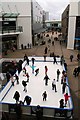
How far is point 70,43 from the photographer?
29.1 metres

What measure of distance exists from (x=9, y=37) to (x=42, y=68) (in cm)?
1251

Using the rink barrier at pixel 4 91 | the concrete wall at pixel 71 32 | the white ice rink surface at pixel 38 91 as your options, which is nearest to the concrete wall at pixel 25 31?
the concrete wall at pixel 71 32

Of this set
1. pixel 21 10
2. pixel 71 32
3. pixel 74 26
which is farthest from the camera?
pixel 71 32

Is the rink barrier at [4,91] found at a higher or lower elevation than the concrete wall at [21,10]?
lower

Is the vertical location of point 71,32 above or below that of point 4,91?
above

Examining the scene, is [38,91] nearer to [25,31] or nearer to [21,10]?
[25,31]

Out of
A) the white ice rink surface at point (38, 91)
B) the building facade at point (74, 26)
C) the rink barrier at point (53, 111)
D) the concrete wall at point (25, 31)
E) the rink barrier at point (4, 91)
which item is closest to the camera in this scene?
the rink barrier at point (53, 111)

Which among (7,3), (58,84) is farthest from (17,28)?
(58,84)

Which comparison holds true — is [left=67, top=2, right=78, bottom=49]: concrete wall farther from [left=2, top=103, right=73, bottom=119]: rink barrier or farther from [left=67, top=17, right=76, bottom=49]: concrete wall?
[left=2, top=103, right=73, bottom=119]: rink barrier

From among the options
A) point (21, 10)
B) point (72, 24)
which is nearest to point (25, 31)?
point (21, 10)

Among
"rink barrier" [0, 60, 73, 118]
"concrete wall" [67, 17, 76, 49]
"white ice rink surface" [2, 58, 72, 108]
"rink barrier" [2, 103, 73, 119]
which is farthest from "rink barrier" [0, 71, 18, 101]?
"concrete wall" [67, 17, 76, 49]

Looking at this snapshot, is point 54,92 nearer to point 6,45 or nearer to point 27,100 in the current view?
point 27,100

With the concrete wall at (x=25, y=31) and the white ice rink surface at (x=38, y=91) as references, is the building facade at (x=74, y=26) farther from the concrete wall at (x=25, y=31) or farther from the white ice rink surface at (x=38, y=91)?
the white ice rink surface at (x=38, y=91)

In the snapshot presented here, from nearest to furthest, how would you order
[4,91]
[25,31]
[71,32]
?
[4,91], [71,32], [25,31]
